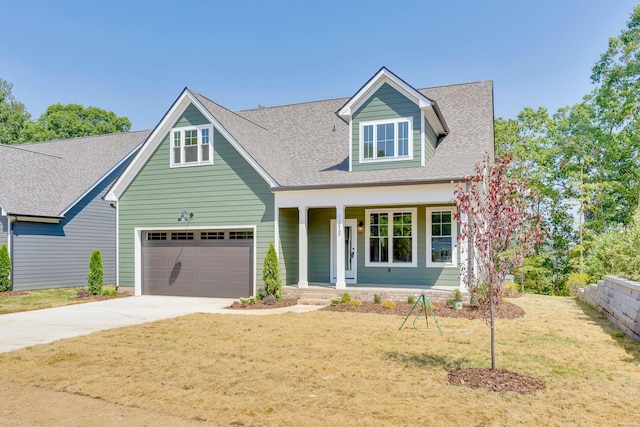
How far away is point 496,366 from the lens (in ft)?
20.9

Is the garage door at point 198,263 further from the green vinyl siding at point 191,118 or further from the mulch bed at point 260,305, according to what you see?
the green vinyl siding at point 191,118

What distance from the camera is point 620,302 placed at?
10000 millimetres

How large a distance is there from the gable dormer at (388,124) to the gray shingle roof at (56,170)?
12.2 meters

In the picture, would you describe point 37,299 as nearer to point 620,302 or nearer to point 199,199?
point 199,199

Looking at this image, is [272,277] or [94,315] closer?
[94,315]

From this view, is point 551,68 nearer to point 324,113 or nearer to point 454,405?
point 324,113

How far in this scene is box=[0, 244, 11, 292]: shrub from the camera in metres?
16.8

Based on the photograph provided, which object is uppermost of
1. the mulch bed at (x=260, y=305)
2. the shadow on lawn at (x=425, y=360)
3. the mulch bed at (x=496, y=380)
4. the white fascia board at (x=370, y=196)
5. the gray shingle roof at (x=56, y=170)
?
the gray shingle roof at (x=56, y=170)

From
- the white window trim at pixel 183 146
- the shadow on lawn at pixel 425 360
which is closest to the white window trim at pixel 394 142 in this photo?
the white window trim at pixel 183 146

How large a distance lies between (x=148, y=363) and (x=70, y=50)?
78.9 feet

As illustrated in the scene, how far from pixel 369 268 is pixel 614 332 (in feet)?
24.0

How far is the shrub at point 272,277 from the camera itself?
13750 mm

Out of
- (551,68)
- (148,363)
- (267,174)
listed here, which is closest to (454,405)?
(148,363)

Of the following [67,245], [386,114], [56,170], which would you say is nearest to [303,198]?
[386,114]
